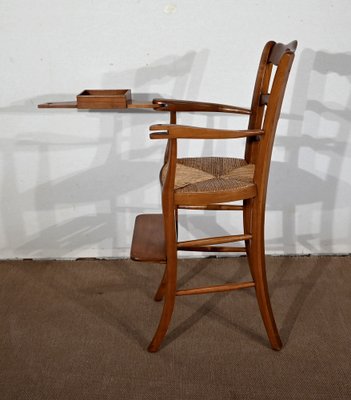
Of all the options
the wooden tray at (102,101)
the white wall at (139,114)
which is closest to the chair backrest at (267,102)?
the white wall at (139,114)

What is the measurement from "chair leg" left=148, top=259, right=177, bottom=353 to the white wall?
0.80m

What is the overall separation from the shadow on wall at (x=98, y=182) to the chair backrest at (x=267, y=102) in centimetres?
43

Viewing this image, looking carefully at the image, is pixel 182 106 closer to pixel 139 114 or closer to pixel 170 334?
pixel 139 114

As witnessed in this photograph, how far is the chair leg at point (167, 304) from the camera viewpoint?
165 centimetres

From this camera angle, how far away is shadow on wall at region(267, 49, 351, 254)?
7.27 feet

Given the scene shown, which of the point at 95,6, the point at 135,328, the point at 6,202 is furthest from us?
the point at 6,202

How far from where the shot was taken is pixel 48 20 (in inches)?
83.3

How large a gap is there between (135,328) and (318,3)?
1623mm

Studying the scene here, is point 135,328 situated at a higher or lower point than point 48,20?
lower

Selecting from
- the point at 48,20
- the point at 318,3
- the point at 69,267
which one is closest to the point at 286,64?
the point at 318,3

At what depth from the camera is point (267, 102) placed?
68.1 inches

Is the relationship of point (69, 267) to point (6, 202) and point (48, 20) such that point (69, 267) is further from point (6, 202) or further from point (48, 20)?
point (48, 20)

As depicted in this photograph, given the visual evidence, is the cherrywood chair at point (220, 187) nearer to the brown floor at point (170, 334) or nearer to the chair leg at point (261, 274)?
the chair leg at point (261, 274)

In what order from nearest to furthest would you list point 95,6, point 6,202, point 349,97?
1. point 95,6
2. point 349,97
3. point 6,202
